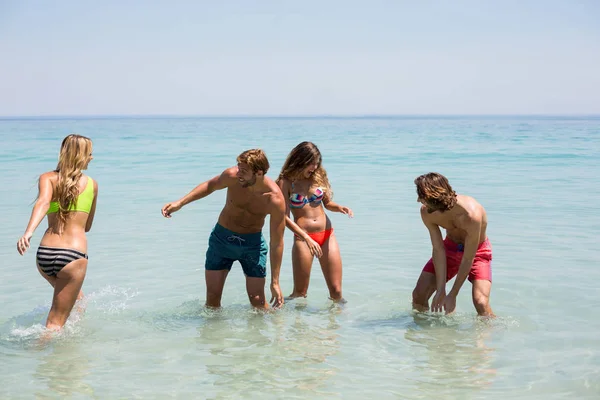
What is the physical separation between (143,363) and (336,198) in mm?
10648

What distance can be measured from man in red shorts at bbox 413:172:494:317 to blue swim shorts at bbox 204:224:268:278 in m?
1.48

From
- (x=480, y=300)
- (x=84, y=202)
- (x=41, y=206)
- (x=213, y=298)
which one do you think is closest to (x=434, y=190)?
(x=480, y=300)

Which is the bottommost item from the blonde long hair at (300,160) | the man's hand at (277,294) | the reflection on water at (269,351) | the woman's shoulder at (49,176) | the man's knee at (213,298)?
the reflection on water at (269,351)

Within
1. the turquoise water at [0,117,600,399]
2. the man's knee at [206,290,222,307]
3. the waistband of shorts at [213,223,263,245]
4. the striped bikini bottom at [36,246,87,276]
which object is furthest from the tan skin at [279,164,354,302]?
the striped bikini bottom at [36,246,87,276]

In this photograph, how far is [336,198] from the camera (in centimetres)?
1548

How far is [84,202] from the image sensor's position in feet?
16.9

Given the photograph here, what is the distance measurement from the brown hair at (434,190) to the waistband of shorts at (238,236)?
Result: 4.99 feet

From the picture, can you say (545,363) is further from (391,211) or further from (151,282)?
(391,211)

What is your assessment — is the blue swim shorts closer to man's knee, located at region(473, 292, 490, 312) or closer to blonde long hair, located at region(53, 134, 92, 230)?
blonde long hair, located at region(53, 134, 92, 230)

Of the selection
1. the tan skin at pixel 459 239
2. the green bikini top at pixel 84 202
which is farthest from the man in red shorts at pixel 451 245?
the green bikini top at pixel 84 202

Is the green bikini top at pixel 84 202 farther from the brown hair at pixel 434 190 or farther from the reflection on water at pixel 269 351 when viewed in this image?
the brown hair at pixel 434 190

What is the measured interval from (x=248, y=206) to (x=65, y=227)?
5.04ft

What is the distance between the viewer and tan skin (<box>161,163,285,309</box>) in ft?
18.4

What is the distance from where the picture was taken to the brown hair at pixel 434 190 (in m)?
5.37
